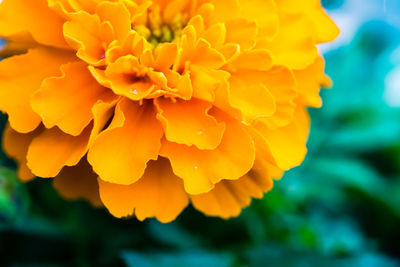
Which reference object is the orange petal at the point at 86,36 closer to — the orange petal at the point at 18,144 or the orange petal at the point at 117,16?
the orange petal at the point at 117,16

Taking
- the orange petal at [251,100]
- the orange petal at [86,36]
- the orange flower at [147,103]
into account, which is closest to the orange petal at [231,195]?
the orange flower at [147,103]

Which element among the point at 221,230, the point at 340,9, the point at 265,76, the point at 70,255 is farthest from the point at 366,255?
the point at 340,9

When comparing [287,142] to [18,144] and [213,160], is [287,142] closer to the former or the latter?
[213,160]

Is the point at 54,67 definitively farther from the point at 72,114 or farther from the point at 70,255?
the point at 70,255

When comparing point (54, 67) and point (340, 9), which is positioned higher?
point (54, 67)

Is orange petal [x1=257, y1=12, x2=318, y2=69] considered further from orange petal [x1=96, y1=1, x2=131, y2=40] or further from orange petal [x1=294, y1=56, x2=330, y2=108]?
orange petal [x1=96, y1=1, x2=131, y2=40]

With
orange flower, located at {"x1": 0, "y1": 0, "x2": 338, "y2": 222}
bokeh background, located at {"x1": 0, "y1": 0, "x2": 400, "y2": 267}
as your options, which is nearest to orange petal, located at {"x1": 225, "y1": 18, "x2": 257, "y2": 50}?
orange flower, located at {"x1": 0, "y1": 0, "x2": 338, "y2": 222}
